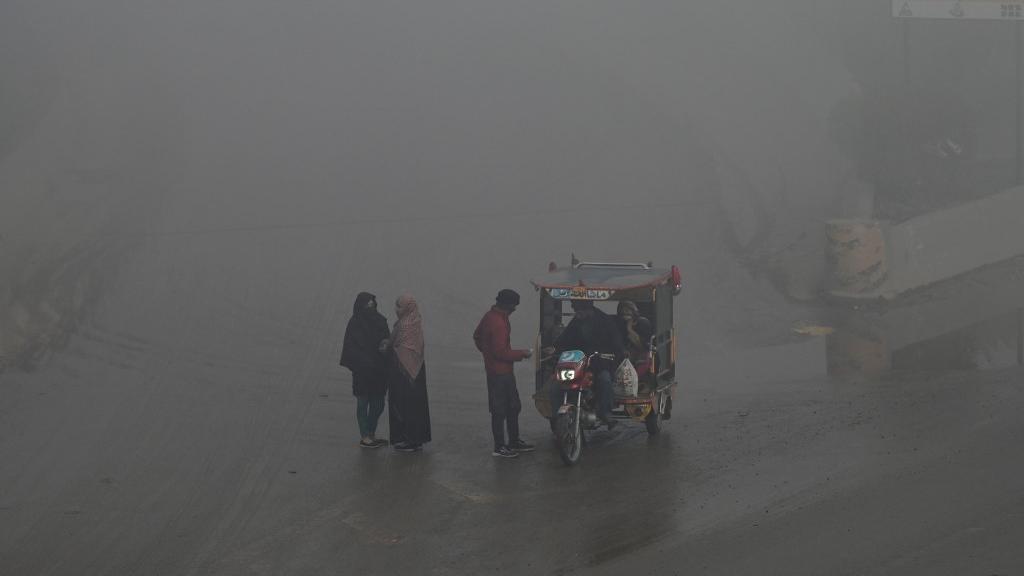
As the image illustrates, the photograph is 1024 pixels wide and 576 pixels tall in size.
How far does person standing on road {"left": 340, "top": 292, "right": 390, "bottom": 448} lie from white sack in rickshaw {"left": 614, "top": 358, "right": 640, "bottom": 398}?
83.3 inches

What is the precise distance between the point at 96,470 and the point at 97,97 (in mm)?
16931

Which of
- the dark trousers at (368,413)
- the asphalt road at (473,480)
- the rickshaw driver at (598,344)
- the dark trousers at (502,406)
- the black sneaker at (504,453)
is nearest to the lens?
the asphalt road at (473,480)

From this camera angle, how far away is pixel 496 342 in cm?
1130

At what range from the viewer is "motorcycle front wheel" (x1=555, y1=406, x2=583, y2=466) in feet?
34.4

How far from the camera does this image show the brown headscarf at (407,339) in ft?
37.8

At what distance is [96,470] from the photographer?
10.4 meters

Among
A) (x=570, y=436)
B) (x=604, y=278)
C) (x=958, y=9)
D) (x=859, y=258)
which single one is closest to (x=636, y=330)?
(x=604, y=278)

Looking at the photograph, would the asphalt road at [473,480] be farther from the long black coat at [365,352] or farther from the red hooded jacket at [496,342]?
the red hooded jacket at [496,342]

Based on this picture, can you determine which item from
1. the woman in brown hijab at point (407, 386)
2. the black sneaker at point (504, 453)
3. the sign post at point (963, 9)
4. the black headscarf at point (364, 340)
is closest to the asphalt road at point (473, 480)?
the black sneaker at point (504, 453)

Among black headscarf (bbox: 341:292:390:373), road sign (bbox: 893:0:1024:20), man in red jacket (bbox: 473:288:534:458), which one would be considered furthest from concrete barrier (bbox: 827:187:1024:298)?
black headscarf (bbox: 341:292:390:373)

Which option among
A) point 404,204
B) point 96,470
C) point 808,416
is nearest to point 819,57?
point 404,204

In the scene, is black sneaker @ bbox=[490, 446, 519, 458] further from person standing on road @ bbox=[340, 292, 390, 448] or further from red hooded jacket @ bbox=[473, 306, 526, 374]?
person standing on road @ bbox=[340, 292, 390, 448]

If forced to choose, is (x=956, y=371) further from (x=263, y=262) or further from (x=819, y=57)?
(x=819, y=57)

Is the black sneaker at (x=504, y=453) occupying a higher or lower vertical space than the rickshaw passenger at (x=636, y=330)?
lower
